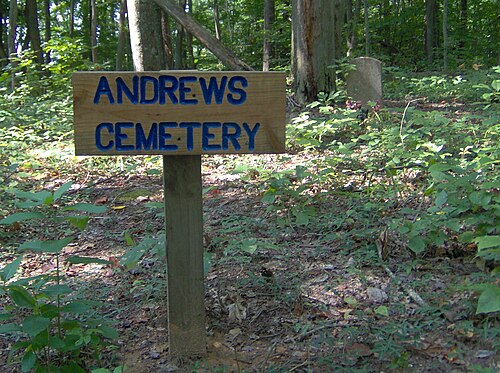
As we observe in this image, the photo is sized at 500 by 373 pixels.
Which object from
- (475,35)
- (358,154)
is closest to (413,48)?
(475,35)

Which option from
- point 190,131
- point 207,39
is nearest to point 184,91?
point 190,131

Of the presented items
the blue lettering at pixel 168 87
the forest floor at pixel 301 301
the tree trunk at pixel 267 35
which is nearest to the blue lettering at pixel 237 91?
the blue lettering at pixel 168 87

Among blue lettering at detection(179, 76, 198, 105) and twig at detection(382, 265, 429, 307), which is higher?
blue lettering at detection(179, 76, 198, 105)

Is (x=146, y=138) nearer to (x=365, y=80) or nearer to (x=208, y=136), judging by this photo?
(x=208, y=136)

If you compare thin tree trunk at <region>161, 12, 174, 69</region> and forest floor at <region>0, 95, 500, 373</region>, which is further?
thin tree trunk at <region>161, 12, 174, 69</region>

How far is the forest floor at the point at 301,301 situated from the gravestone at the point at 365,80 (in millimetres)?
3217

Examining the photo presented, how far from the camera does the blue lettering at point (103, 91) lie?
223 centimetres

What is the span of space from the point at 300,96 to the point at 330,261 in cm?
495

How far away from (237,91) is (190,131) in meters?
0.27

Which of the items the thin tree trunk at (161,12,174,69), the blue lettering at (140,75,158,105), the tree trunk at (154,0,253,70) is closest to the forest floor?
the blue lettering at (140,75,158,105)

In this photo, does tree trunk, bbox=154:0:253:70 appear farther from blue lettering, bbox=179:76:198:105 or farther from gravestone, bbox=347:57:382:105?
blue lettering, bbox=179:76:198:105

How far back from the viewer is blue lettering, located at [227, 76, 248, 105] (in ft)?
7.41

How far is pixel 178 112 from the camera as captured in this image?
2.26 m

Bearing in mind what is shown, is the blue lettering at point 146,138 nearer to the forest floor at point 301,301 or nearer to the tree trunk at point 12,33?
the forest floor at point 301,301
